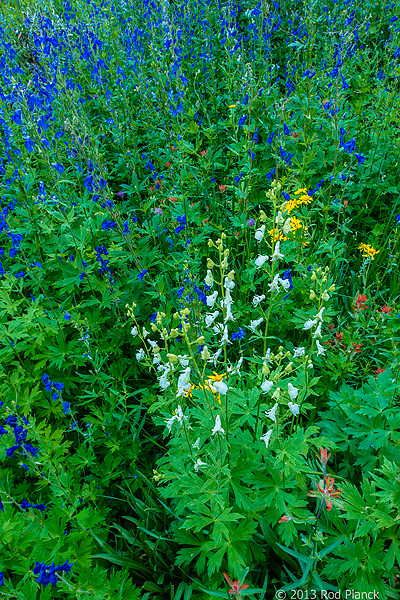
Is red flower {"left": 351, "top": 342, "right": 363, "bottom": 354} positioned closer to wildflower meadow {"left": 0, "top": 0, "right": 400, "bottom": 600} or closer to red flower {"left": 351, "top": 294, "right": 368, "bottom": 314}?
wildflower meadow {"left": 0, "top": 0, "right": 400, "bottom": 600}

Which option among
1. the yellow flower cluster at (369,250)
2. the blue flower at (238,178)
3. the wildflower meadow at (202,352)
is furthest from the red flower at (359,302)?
the blue flower at (238,178)

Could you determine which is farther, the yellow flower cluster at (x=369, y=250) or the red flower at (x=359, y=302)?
the yellow flower cluster at (x=369, y=250)

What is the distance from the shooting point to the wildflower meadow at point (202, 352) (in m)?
1.78

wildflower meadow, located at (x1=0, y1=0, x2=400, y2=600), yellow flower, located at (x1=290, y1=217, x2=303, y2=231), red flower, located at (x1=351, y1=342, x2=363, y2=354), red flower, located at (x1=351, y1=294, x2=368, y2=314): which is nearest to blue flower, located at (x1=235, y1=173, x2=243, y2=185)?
wildflower meadow, located at (x1=0, y1=0, x2=400, y2=600)

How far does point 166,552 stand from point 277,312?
1.74 m

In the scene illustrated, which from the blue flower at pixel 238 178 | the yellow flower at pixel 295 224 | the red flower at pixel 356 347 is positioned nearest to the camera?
the red flower at pixel 356 347

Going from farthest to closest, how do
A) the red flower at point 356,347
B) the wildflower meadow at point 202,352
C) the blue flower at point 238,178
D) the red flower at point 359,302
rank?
1. the blue flower at point 238,178
2. the red flower at point 359,302
3. the red flower at point 356,347
4. the wildflower meadow at point 202,352

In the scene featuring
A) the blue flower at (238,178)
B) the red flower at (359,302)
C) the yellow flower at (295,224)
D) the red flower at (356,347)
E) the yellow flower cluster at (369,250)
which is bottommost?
the red flower at (356,347)

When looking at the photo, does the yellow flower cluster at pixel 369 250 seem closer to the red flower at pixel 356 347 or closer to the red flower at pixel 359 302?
the red flower at pixel 359 302

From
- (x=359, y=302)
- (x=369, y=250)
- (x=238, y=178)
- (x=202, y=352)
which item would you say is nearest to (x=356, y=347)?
(x=359, y=302)

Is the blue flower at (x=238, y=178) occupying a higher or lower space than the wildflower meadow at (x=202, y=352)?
higher

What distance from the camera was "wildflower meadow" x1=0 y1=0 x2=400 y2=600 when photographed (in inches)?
70.2

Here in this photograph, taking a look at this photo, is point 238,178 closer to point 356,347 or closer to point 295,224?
point 295,224

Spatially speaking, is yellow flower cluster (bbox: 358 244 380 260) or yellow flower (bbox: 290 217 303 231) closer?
yellow flower (bbox: 290 217 303 231)
